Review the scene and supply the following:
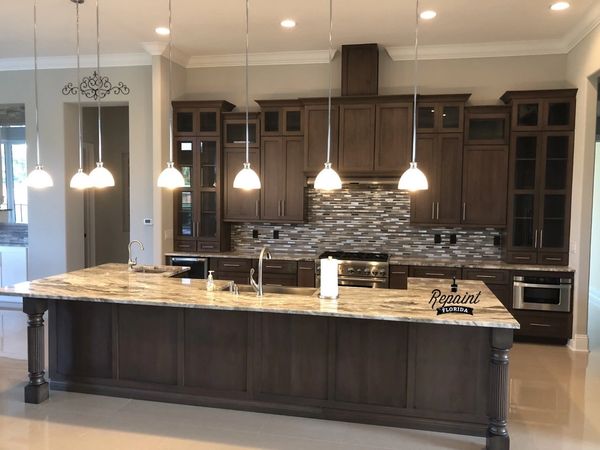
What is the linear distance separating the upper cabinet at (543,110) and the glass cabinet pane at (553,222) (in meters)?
0.78

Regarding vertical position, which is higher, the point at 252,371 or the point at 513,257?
the point at 513,257

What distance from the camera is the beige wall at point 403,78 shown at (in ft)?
18.9

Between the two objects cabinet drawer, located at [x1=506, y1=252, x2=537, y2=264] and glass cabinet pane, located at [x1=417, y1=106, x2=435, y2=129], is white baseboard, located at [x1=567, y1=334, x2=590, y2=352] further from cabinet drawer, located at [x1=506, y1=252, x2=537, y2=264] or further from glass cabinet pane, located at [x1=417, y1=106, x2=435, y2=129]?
glass cabinet pane, located at [x1=417, y1=106, x2=435, y2=129]

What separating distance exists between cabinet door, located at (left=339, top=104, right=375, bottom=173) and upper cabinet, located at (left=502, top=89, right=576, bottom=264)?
1.57 meters

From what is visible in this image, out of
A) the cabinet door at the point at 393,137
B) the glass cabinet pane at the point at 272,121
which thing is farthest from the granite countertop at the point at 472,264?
the glass cabinet pane at the point at 272,121

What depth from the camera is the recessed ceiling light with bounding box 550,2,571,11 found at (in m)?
4.43

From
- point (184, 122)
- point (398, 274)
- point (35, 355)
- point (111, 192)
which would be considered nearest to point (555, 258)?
point (398, 274)

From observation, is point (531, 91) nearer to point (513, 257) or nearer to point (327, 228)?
point (513, 257)

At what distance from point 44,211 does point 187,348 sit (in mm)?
A: 4017

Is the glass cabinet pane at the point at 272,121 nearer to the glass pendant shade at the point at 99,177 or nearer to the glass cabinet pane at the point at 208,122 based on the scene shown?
the glass cabinet pane at the point at 208,122

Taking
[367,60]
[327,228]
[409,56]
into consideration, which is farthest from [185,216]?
[409,56]

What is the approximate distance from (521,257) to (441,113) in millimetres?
1869

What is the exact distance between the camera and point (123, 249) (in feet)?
27.6

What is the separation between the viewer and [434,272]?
5.60 metres
